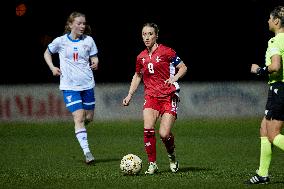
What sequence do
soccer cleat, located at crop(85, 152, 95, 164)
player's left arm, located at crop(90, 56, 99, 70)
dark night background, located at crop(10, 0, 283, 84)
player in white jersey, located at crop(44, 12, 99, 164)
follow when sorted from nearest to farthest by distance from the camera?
soccer cleat, located at crop(85, 152, 95, 164)
player in white jersey, located at crop(44, 12, 99, 164)
player's left arm, located at crop(90, 56, 99, 70)
dark night background, located at crop(10, 0, 283, 84)

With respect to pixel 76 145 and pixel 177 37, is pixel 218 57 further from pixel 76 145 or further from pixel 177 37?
pixel 76 145

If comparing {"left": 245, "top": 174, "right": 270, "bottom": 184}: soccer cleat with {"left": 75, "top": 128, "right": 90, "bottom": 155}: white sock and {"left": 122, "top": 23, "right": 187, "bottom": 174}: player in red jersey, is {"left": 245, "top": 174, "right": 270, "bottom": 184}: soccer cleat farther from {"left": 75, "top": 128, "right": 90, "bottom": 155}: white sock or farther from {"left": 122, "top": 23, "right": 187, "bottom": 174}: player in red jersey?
{"left": 75, "top": 128, "right": 90, "bottom": 155}: white sock

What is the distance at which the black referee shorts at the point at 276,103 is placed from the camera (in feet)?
33.4

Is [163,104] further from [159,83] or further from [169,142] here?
[169,142]

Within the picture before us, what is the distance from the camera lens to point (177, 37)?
121 feet

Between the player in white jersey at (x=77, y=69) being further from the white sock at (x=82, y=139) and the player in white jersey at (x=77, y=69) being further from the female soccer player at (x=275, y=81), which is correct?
the female soccer player at (x=275, y=81)

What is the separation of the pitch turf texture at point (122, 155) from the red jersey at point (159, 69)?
121 centimetres

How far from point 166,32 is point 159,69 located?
2470 cm

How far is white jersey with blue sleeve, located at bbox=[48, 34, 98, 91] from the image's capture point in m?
14.1

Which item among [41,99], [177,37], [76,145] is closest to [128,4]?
[177,37]

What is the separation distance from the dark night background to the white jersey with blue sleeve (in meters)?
20.1

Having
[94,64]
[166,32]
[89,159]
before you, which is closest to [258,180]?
[89,159]

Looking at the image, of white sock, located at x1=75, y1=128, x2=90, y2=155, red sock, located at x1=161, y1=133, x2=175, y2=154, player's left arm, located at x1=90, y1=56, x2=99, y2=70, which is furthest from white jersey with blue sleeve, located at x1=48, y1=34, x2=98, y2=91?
red sock, located at x1=161, y1=133, x2=175, y2=154

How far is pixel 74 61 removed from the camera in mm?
14148
